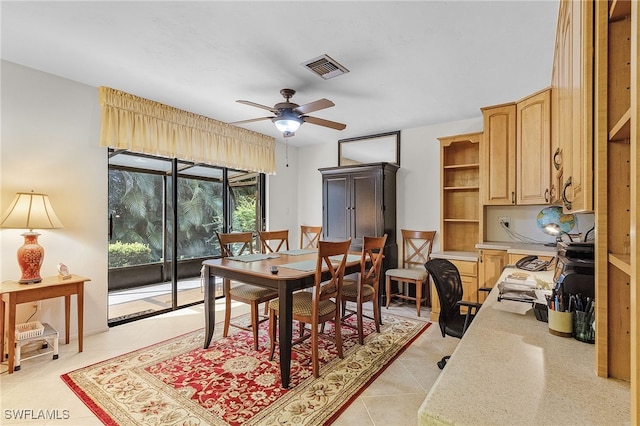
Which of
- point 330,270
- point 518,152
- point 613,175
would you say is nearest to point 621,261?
point 613,175

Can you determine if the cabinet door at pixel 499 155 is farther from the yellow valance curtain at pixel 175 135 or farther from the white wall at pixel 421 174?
the yellow valance curtain at pixel 175 135

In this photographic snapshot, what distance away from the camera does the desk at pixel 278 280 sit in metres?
2.18

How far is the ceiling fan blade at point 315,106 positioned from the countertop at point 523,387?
1995mm

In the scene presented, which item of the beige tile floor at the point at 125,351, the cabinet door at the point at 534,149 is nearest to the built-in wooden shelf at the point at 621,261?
the beige tile floor at the point at 125,351

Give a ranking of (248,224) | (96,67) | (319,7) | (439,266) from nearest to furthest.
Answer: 1. (319,7)
2. (439,266)
3. (96,67)
4. (248,224)

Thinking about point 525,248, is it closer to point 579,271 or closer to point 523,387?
point 579,271

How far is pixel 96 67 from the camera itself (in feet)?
8.85

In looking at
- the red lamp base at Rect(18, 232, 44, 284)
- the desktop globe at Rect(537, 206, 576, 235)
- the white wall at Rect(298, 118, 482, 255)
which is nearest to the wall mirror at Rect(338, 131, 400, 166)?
the white wall at Rect(298, 118, 482, 255)

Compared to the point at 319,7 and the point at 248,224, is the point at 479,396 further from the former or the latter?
the point at 248,224

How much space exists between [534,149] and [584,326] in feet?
8.06

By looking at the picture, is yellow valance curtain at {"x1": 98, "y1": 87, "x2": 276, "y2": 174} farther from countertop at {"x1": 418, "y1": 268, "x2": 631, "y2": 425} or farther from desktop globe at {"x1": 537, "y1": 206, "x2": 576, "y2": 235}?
desktop globe at {"x1": 537, "y1": 206, "x2": 576, "y2": 235}

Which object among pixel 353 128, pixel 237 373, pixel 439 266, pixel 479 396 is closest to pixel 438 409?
pixel 479 396

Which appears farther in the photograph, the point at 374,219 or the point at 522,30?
the point at 374,219

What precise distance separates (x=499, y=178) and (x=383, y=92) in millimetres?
1604
